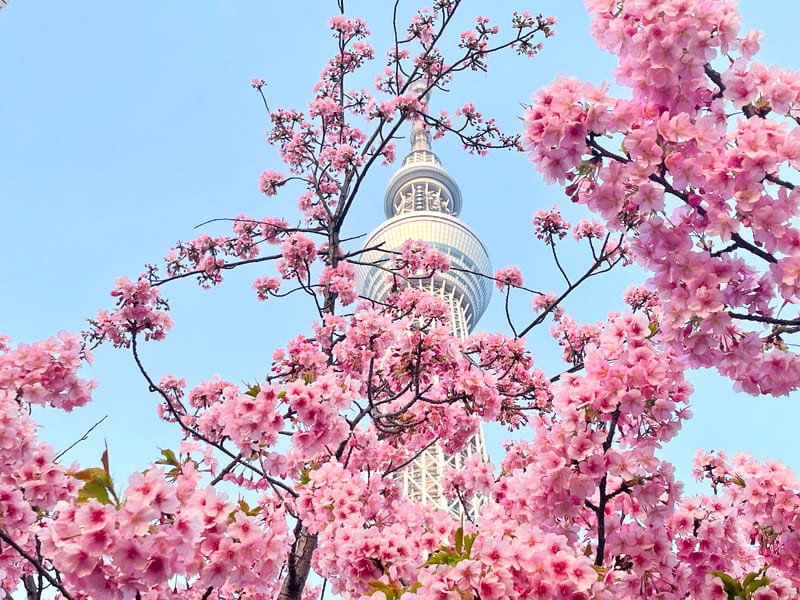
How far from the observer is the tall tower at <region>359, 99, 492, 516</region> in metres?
45.6

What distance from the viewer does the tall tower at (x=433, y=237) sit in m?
45.6

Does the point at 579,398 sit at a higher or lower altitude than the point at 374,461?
lower

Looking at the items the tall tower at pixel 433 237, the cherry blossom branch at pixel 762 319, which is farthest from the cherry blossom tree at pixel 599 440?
the tall tower at pixel 433 237

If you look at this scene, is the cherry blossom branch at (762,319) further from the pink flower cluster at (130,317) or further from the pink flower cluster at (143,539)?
the pink flower cluster at (130,317)

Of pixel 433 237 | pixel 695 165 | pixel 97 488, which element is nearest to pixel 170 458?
pixel 97 488

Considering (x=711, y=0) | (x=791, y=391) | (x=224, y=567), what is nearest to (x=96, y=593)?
(x=224, y=567)

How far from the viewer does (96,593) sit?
2057 mm

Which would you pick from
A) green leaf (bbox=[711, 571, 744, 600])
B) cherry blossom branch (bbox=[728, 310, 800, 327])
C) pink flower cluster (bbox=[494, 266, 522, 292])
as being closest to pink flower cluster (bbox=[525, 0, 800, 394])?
cherry blossom branch (bbox=[728, 310, 800, 327])

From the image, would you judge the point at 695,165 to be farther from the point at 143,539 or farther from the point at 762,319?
the point at 143,539

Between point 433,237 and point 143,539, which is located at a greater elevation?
point 433,237

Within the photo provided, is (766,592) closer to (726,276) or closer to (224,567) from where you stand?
(726,276)

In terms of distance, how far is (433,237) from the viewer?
54.9m

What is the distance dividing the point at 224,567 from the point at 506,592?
1119 mm

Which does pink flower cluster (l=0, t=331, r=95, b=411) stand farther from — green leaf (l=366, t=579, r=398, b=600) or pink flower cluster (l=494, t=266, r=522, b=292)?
pink flower cluster (l=494, t=266, r=522, b=292)
